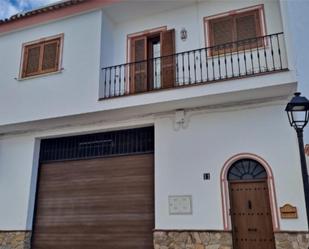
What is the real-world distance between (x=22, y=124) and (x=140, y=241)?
4904 mm

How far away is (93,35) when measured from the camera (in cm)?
964

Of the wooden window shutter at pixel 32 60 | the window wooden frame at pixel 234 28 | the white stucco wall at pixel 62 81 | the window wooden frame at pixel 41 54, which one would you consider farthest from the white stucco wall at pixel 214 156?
the wooden window shutter at pixel 32 60

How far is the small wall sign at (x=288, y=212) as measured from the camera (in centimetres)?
725

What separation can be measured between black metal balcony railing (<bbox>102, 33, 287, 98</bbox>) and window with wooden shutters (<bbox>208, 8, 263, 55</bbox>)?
0.03 meters

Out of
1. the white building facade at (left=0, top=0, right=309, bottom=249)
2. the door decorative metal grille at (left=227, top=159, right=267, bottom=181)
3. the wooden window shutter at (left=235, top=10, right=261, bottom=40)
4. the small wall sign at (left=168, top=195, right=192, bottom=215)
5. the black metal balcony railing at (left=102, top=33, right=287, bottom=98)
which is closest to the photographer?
the white building facade at (left=0, top=0, right=309, bottom=249)

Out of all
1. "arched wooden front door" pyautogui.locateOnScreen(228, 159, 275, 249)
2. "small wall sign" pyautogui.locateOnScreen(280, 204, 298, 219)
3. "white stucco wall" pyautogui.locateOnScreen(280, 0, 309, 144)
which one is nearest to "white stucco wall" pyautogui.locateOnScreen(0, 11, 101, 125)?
"arched wooden front door" pyautogui.locateOnScreen(228, 159, 275, 249)

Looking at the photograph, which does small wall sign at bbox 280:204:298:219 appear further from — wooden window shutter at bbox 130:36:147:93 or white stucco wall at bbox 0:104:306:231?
wooden window shutter at bbox 130:36:147:93

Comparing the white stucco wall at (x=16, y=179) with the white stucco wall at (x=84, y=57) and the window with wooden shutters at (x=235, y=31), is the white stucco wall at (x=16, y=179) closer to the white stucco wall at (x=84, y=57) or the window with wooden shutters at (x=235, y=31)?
the white stucco wall at (x=84, y=57)

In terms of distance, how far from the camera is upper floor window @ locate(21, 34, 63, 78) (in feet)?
33.1

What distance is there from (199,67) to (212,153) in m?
2.40

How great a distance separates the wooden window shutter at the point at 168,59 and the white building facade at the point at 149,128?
32 mm

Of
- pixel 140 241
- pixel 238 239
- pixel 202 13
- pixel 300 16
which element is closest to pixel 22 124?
pixel 140 241

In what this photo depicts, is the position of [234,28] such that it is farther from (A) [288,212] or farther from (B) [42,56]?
(B) [42,56]

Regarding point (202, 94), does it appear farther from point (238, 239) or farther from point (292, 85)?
point (238, 239)
